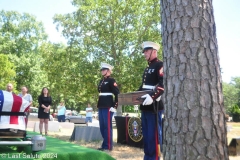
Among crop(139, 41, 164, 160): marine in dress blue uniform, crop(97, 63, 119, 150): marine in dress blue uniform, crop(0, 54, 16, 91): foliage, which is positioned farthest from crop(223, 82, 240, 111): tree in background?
crop(139, 41, 164, 160): marine in dress blue uniform

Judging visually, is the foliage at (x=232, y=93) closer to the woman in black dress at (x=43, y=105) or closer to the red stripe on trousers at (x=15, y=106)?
the woman in black dress at (x=43, y=105)

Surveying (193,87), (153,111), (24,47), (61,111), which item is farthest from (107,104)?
(24,47)

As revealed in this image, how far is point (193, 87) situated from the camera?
183 cm

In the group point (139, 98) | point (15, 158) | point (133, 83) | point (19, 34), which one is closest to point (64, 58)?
point (133, 83)

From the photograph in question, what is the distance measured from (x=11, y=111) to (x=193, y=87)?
4.96 ft

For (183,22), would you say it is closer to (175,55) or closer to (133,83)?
(175,55)

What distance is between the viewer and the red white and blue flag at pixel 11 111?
231 centimetres

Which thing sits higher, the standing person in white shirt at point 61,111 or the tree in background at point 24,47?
the tree in background at point 24,47

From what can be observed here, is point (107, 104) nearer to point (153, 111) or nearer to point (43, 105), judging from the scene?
point (153, 111)

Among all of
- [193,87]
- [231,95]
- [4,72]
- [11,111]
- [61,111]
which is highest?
[231,95]

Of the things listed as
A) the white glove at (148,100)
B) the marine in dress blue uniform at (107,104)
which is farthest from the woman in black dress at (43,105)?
the white glove at (148,100)

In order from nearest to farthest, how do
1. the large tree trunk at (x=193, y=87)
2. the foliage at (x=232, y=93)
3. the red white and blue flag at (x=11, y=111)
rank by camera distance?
the large tree trunk at (x=193, y=87), the red white and blue flag at (x=11, y=111), the foliage at (x=232, y=93)

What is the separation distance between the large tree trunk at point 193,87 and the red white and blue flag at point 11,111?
4.10ft

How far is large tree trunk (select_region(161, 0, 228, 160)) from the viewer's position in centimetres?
179
